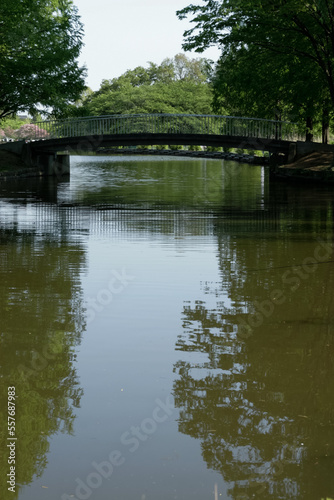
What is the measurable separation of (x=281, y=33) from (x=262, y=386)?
2777 cm

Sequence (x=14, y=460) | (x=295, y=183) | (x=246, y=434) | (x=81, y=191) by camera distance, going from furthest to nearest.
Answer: (x=295, y=183), (x=81, y=191), (x=246, y=434), (x=14, y=460)

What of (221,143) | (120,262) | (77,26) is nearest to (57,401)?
(120,262)

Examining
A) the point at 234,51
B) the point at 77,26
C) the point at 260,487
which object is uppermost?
the point at 77,26

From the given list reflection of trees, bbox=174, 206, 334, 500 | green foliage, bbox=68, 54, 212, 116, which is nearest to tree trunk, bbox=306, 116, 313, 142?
reflection of trees, bbox=174, 206, 334, 500

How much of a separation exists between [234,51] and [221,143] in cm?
761

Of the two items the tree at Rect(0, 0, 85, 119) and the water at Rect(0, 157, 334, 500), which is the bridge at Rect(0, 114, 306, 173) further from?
the water at Rect(0, 157, 334, 500)

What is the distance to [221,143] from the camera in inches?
1565

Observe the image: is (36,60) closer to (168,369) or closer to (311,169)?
(311,169)

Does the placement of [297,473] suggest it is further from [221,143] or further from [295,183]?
[221,143]

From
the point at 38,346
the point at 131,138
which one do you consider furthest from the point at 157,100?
the point at 38,346

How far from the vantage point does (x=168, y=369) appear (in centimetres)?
564

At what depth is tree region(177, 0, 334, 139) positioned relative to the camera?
27312 millimetres

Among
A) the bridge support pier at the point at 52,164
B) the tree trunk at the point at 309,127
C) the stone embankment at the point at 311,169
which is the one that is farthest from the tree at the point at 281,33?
the bridge support pier at the point at 52,164

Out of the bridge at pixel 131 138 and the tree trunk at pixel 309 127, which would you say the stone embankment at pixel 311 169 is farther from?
the tree trunk at pixel 309 127
